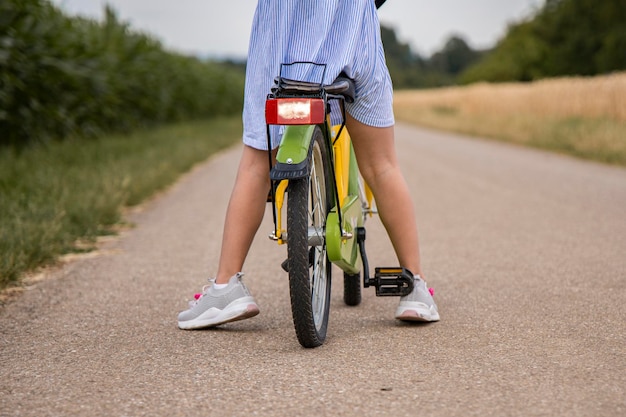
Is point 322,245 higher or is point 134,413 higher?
point 322,245

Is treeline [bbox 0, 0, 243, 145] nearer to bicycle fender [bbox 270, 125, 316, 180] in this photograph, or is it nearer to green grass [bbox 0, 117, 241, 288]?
green grass [bbox 0, 117, 241, 288]

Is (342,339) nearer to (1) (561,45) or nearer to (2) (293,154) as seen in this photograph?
(2) (293,154)

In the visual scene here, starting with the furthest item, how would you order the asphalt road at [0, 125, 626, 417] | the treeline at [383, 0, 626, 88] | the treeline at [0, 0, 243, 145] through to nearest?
1. the treeline at [383, 0, 626, 88]
2. the treeline at [0, 0, 243, 145]
3. the asphalt road at [0, 125, 626, 417]

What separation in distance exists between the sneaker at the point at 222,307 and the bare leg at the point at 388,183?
0.59 meters

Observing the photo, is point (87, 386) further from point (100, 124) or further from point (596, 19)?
point (596, 19)

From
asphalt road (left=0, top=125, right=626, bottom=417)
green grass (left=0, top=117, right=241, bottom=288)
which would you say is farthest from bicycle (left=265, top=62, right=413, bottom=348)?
green grass (left=0, top=117, right=241, bottom=288)

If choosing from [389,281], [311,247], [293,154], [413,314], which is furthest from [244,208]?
[413,314]

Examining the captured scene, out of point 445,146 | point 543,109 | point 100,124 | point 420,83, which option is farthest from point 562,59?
point 100,124

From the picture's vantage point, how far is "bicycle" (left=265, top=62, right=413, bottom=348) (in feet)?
8.87

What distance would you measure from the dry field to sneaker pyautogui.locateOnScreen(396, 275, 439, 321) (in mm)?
8301

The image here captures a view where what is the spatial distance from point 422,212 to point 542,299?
119 inches

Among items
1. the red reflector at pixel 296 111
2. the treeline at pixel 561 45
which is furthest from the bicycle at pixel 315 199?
the treeline at pixel 561 45

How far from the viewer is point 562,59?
60.6 meters

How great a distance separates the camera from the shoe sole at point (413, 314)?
320 centimetres
